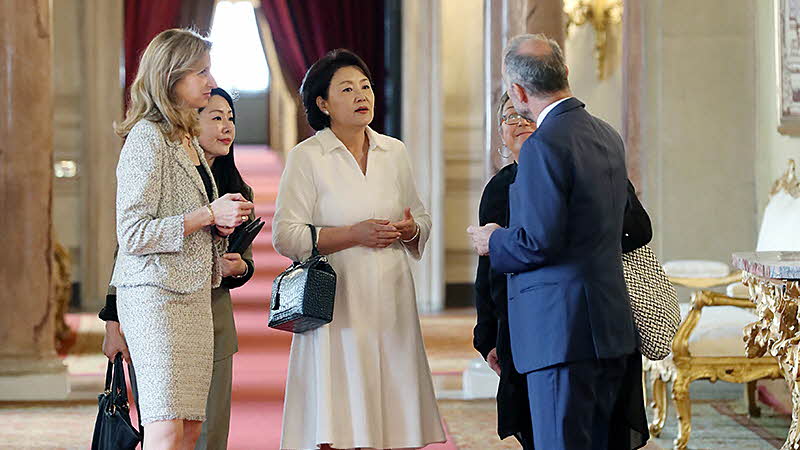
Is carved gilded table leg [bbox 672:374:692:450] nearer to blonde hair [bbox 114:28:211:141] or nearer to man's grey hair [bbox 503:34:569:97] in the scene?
man's grey hair [bbox 503:34:569:97]

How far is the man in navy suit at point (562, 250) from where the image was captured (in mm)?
3283

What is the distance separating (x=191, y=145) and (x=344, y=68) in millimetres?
705

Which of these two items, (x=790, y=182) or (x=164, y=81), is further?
(x=790, y=182)

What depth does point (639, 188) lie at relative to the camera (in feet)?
25.0

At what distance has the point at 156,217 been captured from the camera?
→ 3506 mm

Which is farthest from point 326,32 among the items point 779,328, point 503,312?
point 503,312

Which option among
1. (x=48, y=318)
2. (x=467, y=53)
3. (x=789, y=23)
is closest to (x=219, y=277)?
(x=48, y=318)

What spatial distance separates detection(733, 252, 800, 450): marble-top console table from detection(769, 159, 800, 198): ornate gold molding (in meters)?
1.64

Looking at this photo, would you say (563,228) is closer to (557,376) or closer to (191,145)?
(557,376)

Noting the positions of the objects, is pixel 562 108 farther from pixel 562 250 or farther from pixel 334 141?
pixel 334 141

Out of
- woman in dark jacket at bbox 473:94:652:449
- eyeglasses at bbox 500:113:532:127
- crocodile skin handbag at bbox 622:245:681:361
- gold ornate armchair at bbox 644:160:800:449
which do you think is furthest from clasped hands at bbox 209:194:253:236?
gold ornate armchair at bbox 644:160:800:449

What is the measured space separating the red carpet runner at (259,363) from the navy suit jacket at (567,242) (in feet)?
7.74

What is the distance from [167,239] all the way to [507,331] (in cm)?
108

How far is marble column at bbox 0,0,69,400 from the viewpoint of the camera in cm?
672
